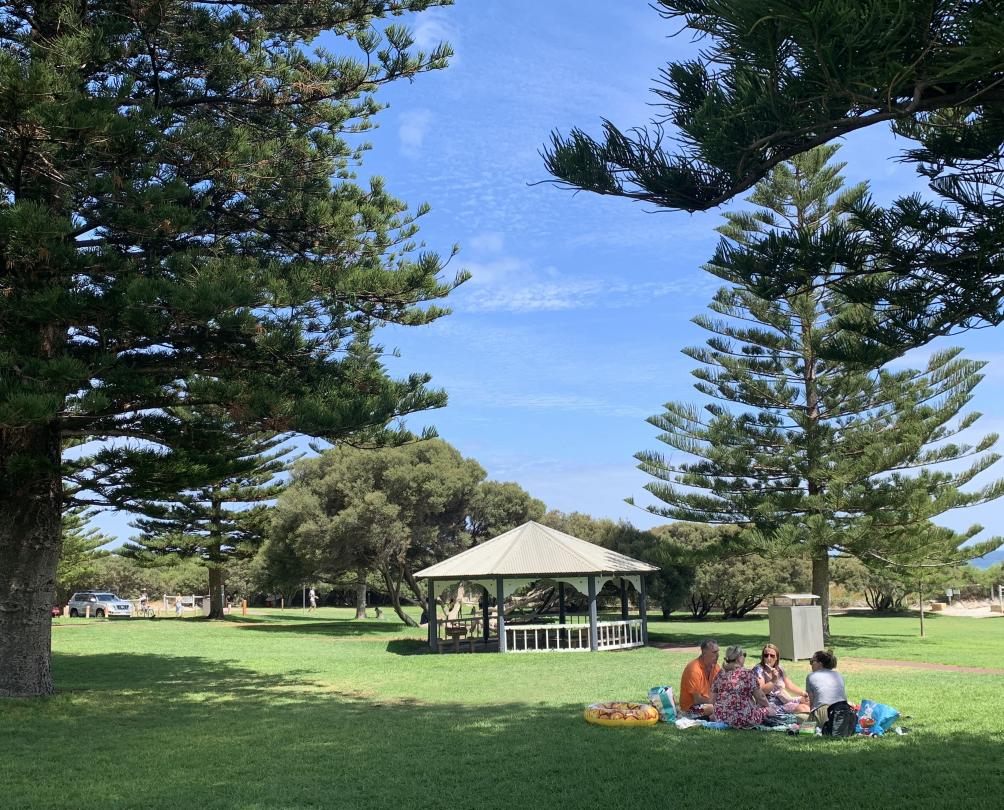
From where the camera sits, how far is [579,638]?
1667 centimetres

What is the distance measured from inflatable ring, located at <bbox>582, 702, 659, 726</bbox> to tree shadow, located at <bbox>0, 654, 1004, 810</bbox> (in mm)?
139

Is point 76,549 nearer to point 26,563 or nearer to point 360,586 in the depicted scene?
point 360,586

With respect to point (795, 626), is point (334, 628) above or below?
below

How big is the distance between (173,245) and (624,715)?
7.09 m

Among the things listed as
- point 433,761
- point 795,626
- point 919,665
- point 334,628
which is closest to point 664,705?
point 433,761

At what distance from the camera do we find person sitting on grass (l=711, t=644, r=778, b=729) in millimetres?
6820

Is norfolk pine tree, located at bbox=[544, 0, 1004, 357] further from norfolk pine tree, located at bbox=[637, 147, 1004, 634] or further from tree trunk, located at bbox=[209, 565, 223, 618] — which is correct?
tree trunk, located at bbox=[209, 565, 223, 618]

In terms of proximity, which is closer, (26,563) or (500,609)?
(26,563)

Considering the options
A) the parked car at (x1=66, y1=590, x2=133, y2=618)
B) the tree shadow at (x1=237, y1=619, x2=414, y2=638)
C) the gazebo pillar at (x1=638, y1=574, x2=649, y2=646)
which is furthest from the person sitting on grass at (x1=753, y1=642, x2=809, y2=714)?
the parked car at (x1=66, y1=590, x2=133, y2=618)

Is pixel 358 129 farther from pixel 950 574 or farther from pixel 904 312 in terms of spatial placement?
pixel 950 574

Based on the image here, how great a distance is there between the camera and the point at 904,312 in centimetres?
535

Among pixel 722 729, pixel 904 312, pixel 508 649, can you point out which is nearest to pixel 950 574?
pixel 508 649

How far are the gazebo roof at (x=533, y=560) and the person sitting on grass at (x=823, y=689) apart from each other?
9675 mm

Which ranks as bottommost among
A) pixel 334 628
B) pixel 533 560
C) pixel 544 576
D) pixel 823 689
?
pixel 334 628
